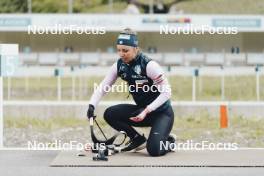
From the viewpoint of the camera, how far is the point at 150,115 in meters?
9.58

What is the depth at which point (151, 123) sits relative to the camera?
962cm

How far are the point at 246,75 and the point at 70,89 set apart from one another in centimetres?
933

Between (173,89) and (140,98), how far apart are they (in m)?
18.2

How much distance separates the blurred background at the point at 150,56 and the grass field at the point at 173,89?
0.04 meters

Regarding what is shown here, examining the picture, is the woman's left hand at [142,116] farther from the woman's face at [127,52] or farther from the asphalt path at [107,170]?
the asphalt path at [107,170]

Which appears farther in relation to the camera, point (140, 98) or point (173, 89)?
point (173, 89)

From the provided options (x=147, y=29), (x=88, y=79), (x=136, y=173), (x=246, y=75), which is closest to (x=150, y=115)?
(x=136, y=173)

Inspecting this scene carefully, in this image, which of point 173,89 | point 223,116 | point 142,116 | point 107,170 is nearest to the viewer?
point 107,170

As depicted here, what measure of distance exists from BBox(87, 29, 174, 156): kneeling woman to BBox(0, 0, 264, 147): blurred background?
4013 millimetres

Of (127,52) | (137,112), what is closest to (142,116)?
(137,112)

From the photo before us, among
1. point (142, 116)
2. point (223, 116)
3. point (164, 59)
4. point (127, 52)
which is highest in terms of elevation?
point (127, 52)

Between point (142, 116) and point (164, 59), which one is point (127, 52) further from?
point (164, 59)

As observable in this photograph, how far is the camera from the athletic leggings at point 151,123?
940 cm

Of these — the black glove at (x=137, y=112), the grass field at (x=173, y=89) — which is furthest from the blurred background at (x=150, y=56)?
the black glove at (x=137, y=112)
